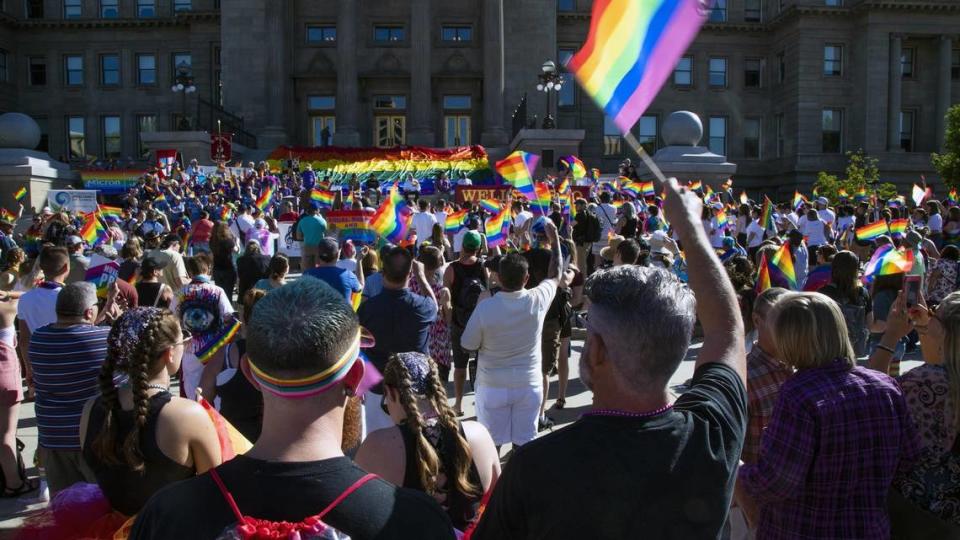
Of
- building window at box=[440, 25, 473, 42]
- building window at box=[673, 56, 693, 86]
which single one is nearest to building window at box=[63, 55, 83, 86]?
building window at box=[440, 25, 473, 42]

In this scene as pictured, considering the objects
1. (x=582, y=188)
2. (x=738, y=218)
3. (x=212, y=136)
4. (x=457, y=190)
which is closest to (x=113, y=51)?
(x=212, y=136)

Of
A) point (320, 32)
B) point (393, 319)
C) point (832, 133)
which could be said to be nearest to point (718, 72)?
point (832, 133)

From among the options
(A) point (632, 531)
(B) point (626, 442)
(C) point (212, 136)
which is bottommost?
(A) point (632, 531)

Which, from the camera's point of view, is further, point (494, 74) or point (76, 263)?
point (494, 74)

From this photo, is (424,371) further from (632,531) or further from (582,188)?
(582,188)

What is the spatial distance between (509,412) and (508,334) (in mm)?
624

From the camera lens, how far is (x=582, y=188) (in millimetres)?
22047

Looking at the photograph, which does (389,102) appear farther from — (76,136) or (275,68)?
(76,136)

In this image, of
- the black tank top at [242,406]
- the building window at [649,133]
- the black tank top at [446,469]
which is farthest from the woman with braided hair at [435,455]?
the building window at [649,133]

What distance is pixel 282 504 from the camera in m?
1.82

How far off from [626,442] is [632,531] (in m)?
0.21

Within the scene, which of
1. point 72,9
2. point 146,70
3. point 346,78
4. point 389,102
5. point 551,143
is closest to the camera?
point 551,143

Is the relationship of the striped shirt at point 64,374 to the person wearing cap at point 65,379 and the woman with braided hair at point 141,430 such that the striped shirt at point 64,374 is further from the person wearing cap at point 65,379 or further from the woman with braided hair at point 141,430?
the woman with braided hair at point 141,430

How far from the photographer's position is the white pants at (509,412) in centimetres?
605
